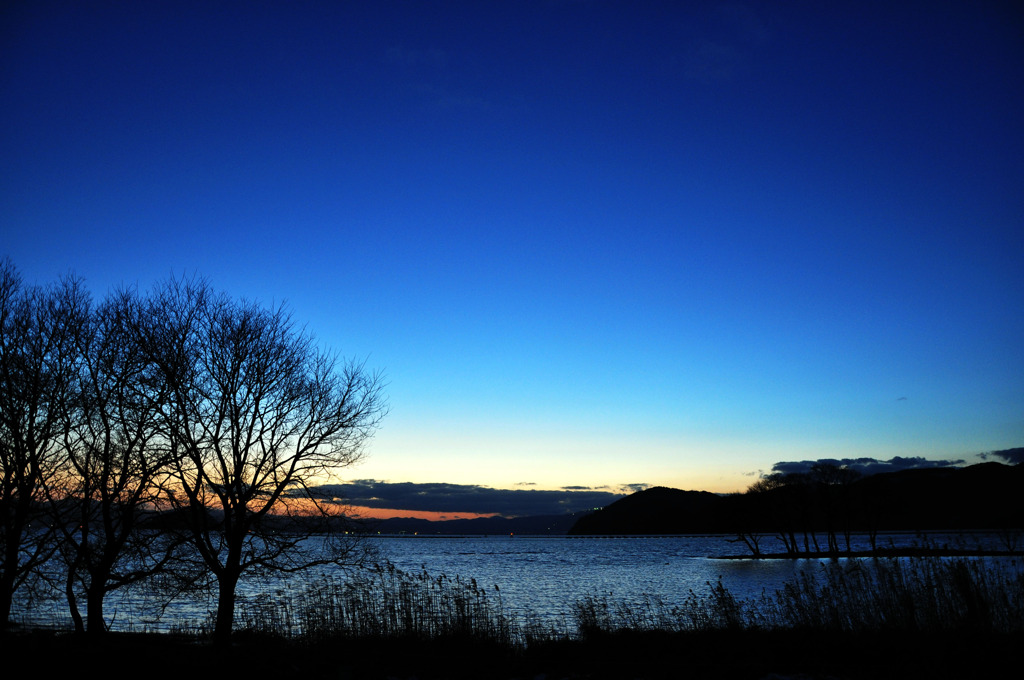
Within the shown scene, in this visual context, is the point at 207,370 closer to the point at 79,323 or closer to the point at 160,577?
the point at 79,323

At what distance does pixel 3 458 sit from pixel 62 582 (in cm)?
432

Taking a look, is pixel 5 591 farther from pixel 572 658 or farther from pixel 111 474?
pixel 572 658

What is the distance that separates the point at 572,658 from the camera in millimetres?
14609

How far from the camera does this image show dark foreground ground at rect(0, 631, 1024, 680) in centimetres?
1206

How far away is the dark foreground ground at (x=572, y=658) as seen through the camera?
1206 centimetres

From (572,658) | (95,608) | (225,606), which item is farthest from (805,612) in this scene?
(95,608)

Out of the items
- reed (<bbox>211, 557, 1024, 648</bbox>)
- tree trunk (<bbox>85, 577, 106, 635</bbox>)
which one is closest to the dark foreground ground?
reed (<bbox>211, 557, 1024, 648</bbox>)

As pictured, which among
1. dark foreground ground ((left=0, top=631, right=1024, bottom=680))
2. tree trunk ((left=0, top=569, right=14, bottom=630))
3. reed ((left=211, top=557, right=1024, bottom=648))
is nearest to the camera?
dark foreground ground ((left=0, top=631, right=1024, bottom=680))

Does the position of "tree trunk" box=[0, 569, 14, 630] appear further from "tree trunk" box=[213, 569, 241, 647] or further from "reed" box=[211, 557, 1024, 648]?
"reed" box=[211, 557, 1024, 648]

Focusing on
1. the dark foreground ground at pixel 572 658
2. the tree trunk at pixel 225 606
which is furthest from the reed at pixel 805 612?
the tree trunk at pixel 225 606

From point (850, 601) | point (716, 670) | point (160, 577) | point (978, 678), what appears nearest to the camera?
point (978, 678)

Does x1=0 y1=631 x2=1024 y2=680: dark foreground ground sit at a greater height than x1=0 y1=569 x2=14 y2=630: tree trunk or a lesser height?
lesser

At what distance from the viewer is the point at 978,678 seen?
1113cm

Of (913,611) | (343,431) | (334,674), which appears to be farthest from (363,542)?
(913,611)
